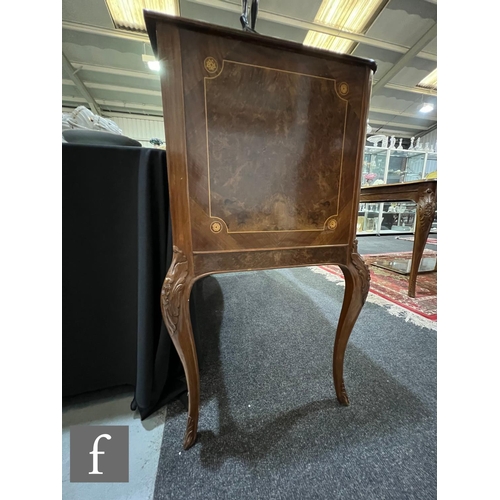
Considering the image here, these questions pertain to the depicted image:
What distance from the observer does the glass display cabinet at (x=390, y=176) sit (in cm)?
454

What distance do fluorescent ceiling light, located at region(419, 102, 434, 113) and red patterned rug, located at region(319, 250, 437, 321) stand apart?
186 inches

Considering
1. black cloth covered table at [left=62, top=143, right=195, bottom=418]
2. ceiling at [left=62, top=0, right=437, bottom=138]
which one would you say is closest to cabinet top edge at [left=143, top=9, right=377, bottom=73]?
black cloth covered table at [left=62, top=143, right=195, bottom=418]

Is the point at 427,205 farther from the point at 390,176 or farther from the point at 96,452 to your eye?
the point at 390,176

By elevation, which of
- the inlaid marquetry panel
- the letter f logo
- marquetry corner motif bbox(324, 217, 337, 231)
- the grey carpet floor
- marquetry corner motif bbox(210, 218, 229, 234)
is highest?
the inlaid marquetry panel

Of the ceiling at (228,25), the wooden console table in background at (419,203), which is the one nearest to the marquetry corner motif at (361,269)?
the wooden console table in background at (419,203)

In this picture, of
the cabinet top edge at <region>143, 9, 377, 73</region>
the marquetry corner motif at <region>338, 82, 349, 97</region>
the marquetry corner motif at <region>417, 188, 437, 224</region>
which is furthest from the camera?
the marquetry corner motif at <region>417, 188, 437, 224</region>

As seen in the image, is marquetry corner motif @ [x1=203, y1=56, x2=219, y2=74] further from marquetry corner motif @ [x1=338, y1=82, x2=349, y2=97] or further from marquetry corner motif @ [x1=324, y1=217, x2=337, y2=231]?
marquetry corner motif @ [x1=324, y1=217, x2=337, y2=231]

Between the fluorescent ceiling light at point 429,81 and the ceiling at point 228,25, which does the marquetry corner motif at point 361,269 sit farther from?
the fluorescent ceiling light at point 429,81

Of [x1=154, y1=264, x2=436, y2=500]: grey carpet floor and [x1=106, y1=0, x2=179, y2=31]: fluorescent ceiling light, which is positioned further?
[x1=106, y1=0, x2=179, y2=31]: fluorescent ceiling light

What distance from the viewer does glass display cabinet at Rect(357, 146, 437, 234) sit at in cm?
454

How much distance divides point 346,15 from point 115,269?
3.75 m

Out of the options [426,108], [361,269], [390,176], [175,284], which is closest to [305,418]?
[361,269]

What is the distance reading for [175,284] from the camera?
0.51 metres
